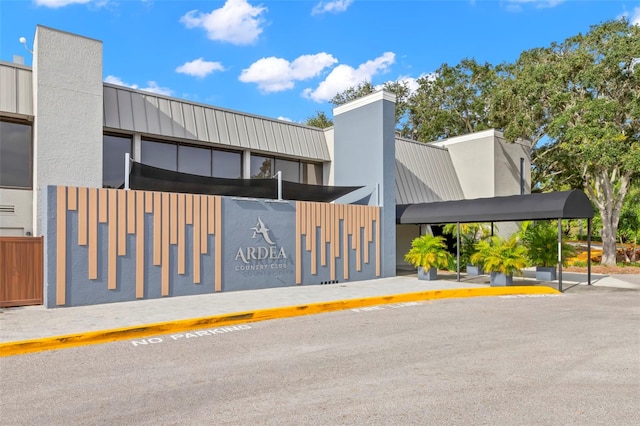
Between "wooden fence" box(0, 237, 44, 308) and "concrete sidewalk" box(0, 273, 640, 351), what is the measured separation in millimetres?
364

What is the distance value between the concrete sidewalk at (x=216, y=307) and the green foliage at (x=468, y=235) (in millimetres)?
3942

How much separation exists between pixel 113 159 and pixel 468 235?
15.5 m

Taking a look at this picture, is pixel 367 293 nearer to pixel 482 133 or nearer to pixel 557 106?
pixel 482 133

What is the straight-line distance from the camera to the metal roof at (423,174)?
2095 cm

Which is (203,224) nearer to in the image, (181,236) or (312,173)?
(181,236)

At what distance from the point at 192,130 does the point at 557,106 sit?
1852cm

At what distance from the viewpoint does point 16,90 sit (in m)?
12.3

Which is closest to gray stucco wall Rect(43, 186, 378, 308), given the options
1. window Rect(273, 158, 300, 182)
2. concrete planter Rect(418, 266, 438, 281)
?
concrete planter Rect(418, 266, 438, 281)

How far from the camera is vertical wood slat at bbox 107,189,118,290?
10.8m

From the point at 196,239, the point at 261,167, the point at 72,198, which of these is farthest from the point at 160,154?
the point at 72,198

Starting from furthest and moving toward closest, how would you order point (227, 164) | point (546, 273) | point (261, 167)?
point (261, 167)
point (227, 164)
point (546, 273)

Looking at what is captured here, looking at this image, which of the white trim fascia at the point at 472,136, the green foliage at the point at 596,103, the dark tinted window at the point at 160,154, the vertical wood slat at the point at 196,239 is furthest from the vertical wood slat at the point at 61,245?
the green foliage at the point at 596,103

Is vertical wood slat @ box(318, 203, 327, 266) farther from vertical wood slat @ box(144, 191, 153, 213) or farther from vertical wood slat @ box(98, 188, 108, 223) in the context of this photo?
vertical wood slat @ box(98, 188, 108, 223)

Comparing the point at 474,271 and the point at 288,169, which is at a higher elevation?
the point at 288,169
